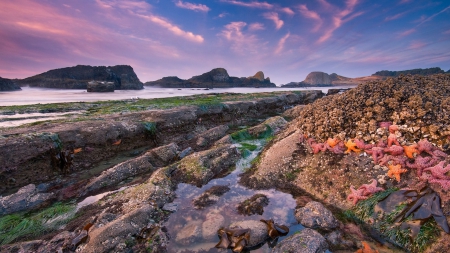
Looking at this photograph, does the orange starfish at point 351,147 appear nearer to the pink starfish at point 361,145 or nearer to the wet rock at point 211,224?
the pink starfish at point 361,145

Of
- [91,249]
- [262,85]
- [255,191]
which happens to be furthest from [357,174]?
[262,85]

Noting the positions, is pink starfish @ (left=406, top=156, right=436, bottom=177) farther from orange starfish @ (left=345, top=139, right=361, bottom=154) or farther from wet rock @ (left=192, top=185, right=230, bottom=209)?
wet rock @ (left=192, top=185, right=230, bottom=209)

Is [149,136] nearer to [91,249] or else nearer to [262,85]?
[91,249]

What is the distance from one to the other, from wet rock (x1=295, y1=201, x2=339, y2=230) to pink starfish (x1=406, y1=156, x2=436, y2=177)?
305cm

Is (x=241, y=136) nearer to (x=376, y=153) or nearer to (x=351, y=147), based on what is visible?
(x=351, y=147)

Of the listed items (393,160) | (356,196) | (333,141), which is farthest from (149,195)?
(393,160)

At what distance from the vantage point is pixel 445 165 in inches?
250

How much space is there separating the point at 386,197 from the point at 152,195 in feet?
24.9

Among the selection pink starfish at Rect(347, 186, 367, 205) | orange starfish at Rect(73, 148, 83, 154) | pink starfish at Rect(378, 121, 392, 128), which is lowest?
pink starfish at Rect(347, 186, 367, 205)

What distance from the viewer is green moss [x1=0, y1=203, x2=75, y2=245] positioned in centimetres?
650

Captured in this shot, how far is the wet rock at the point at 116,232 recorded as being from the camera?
5293 mm

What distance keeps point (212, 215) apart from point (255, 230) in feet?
5.26

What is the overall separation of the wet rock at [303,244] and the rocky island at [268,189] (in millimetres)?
27

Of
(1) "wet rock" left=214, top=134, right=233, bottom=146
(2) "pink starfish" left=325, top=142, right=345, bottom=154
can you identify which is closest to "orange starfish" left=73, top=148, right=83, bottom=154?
(1) "wet rock" left=214, top=134, right=233, bottom=146
